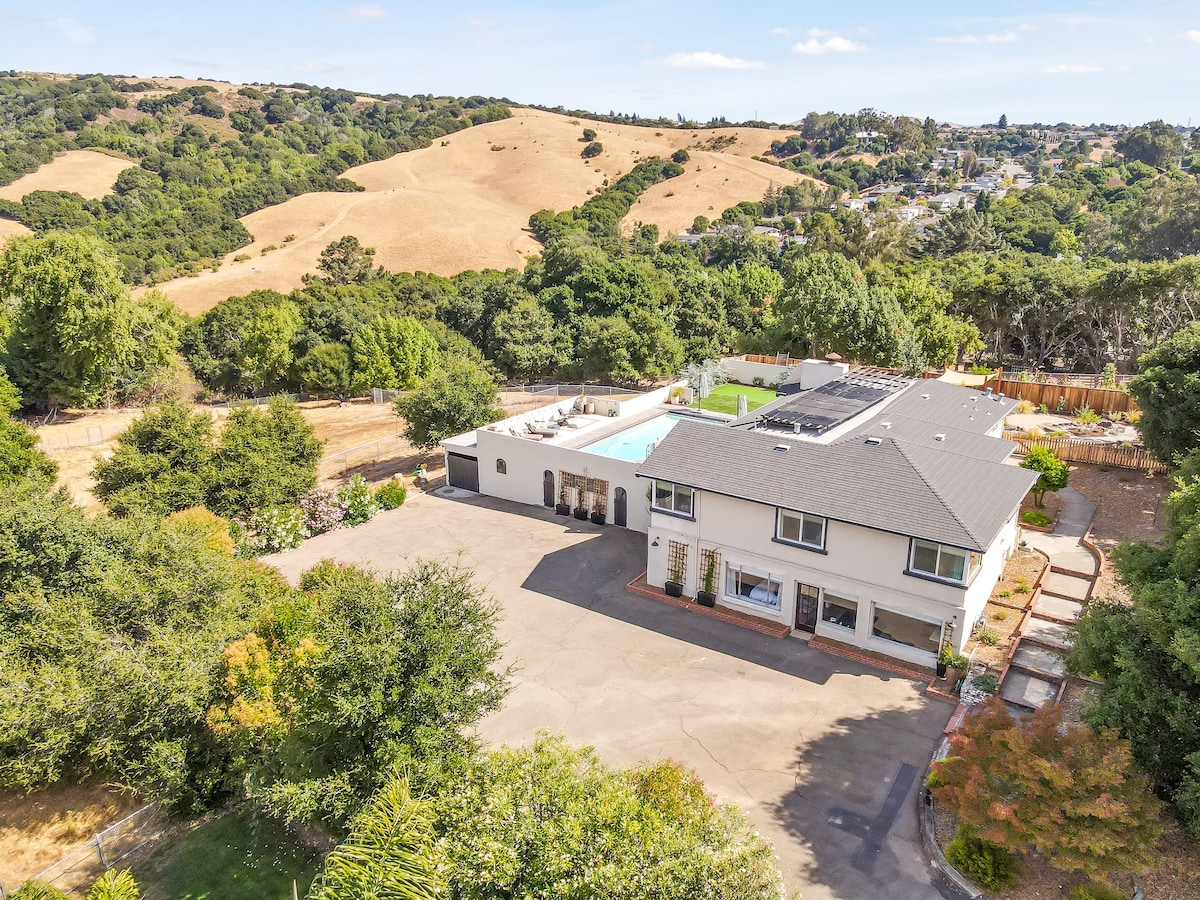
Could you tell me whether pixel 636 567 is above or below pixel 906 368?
below

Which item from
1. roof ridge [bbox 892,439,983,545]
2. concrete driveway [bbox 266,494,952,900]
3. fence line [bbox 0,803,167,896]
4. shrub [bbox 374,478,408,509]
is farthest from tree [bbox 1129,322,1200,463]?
fence line [bbox 0,803,167,896]

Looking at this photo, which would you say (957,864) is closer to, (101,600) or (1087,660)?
(1087,660)

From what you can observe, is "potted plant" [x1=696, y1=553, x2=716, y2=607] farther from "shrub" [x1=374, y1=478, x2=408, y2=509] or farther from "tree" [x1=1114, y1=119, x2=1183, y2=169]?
"tree" [x1=1114, y1=119, x2=1183, y2=169]

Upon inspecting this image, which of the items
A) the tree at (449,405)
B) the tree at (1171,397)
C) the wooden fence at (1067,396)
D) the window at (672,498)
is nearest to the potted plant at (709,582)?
the window at (672,498)

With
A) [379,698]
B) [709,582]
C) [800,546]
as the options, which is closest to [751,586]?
[709,582]

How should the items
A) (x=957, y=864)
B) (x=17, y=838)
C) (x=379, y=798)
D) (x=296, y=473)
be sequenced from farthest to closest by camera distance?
1. (x=296, y=473)
2. (x=17, y=838)
3. (x=957, y=864)
4. (x=379, y=798)

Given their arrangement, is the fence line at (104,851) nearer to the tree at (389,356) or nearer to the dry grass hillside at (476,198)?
the tree at (389,356)

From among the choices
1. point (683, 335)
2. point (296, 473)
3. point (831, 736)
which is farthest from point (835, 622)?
point (683, 335)
